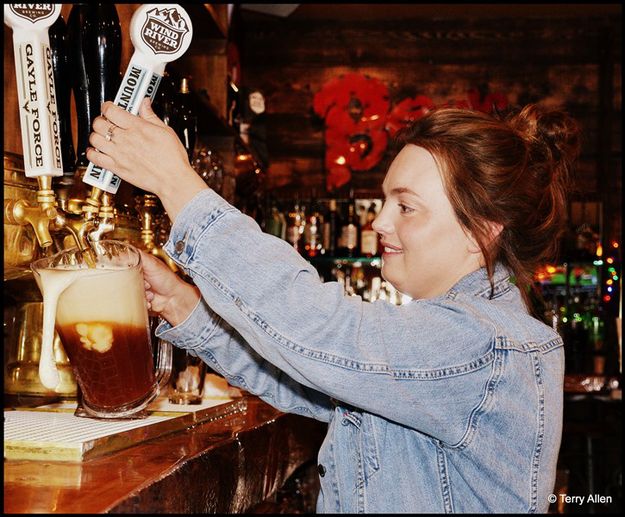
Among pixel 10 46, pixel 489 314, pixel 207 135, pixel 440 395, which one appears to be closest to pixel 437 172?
pixel 489 314

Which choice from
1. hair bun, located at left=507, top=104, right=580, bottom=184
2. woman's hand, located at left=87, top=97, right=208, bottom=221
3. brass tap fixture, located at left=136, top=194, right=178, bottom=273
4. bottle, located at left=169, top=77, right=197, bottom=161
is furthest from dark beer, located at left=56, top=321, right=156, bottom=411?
hair bun, located at left=507, top=104, right=580, bottom=184

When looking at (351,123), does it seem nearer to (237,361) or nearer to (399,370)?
(237,361)

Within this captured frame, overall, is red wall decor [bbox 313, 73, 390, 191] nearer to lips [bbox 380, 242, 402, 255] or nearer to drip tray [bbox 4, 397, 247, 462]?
drip tray [bbox 4, 397, 247, 462]

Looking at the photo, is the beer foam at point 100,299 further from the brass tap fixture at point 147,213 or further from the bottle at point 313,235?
the bottle at point 313,235

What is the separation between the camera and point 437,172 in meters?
1.45

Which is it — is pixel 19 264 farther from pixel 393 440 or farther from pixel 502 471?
pixel 502 471

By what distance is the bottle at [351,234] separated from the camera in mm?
5285

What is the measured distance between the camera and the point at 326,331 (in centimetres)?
110

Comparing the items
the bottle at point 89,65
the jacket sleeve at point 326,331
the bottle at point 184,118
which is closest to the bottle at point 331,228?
the bottle at point 184,118

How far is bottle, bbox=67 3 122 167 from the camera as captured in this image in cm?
144

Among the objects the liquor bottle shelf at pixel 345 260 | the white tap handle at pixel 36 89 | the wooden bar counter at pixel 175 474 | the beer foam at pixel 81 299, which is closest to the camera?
the wooden bar counter at pixel 175 474

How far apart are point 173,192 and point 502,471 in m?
0.64

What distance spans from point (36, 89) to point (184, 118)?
0.47 meters

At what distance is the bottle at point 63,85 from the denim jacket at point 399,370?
0.42 m
